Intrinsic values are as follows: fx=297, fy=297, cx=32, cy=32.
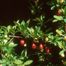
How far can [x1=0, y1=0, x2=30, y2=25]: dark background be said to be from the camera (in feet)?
11.5

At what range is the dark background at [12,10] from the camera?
138 inches

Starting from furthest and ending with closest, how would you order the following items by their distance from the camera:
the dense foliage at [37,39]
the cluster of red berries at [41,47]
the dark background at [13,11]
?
the dark background at [13,11], the cluster of red berries at [41,47], the dense foliage at [37,39]

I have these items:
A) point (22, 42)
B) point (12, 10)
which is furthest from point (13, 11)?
point (22, 42)

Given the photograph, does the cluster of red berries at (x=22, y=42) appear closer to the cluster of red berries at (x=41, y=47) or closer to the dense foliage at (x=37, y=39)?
the dense foliage at (x=37, y=39)

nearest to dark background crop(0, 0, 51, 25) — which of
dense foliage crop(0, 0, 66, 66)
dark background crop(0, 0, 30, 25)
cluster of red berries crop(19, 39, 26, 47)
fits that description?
dark background crop(0, 0, 30, 25)

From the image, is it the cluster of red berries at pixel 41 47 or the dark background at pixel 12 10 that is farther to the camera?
the dark background at pixel 12 10

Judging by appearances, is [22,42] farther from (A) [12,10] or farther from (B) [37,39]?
(A) [12,10]

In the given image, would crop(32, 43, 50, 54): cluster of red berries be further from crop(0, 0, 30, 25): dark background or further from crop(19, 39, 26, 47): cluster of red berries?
crop(0, 0, 30, 25): dark background

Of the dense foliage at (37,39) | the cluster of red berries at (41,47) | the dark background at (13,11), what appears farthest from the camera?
the dark background at (13,11)

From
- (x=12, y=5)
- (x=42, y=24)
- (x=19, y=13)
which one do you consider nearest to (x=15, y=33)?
(x=42, y=24)

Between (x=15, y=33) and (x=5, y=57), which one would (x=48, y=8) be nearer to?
(x=15, y=33)

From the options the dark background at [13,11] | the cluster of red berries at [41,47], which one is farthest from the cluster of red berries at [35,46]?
the dark background at [13,11]

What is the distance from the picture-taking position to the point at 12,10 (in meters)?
3.79

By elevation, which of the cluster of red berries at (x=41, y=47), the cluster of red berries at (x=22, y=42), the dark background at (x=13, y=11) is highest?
the dark background at (x=13, y=11)
